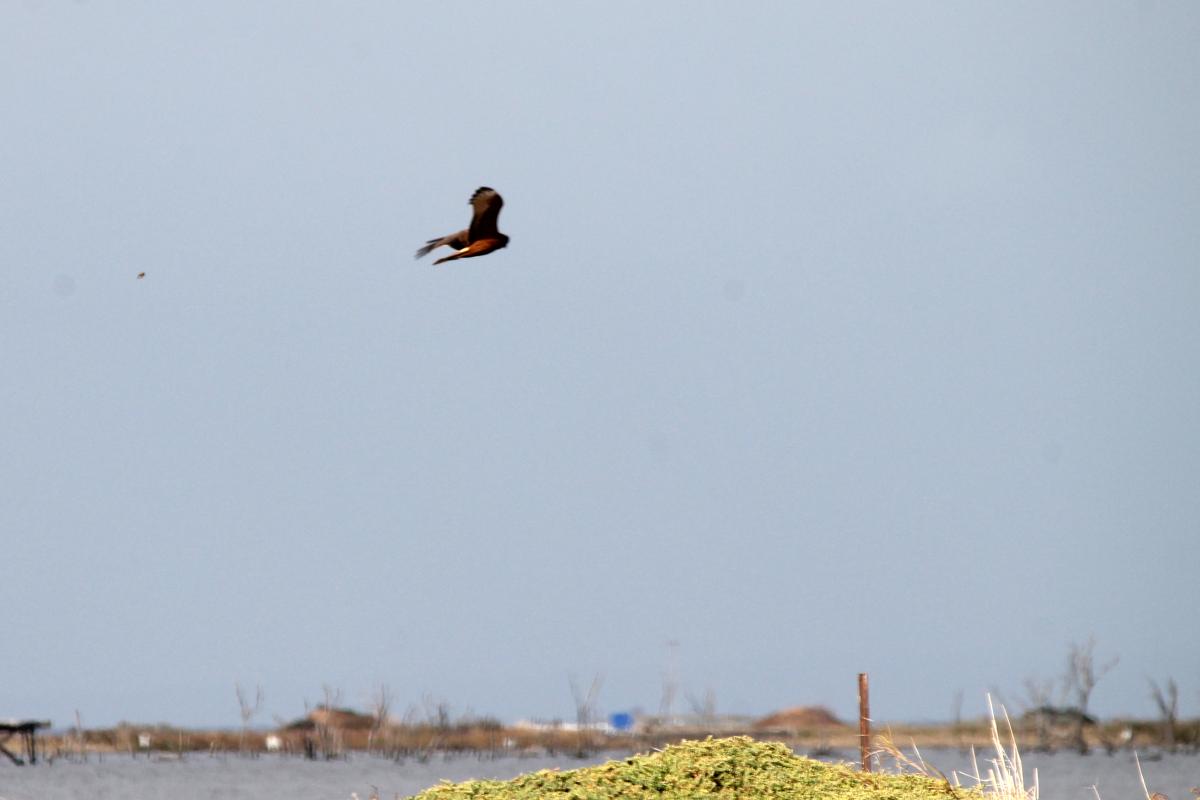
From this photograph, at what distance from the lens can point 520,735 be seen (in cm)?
10306

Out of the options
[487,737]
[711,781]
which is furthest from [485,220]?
[487,737]

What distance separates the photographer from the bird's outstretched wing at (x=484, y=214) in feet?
53.7

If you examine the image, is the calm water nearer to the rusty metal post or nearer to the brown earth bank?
the brown earth bank

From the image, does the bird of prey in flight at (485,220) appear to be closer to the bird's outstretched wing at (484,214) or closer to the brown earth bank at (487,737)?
the bird's outstretched wing at (484,214)

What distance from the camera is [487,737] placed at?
98188 mm

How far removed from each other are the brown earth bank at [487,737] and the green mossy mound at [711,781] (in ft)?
229

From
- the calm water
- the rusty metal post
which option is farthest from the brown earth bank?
the rusty metal post

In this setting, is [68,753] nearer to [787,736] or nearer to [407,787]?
[407,787]

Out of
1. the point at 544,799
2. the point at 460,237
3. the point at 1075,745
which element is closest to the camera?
the point at 544,799

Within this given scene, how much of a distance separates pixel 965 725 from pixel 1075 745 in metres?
25.1

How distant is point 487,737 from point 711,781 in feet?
284

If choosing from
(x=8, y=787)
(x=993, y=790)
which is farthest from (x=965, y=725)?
(x=993, y=790)

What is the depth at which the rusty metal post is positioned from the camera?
17094 mm

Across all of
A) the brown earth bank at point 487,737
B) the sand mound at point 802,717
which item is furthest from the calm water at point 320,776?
the sand mound at point 802,717
